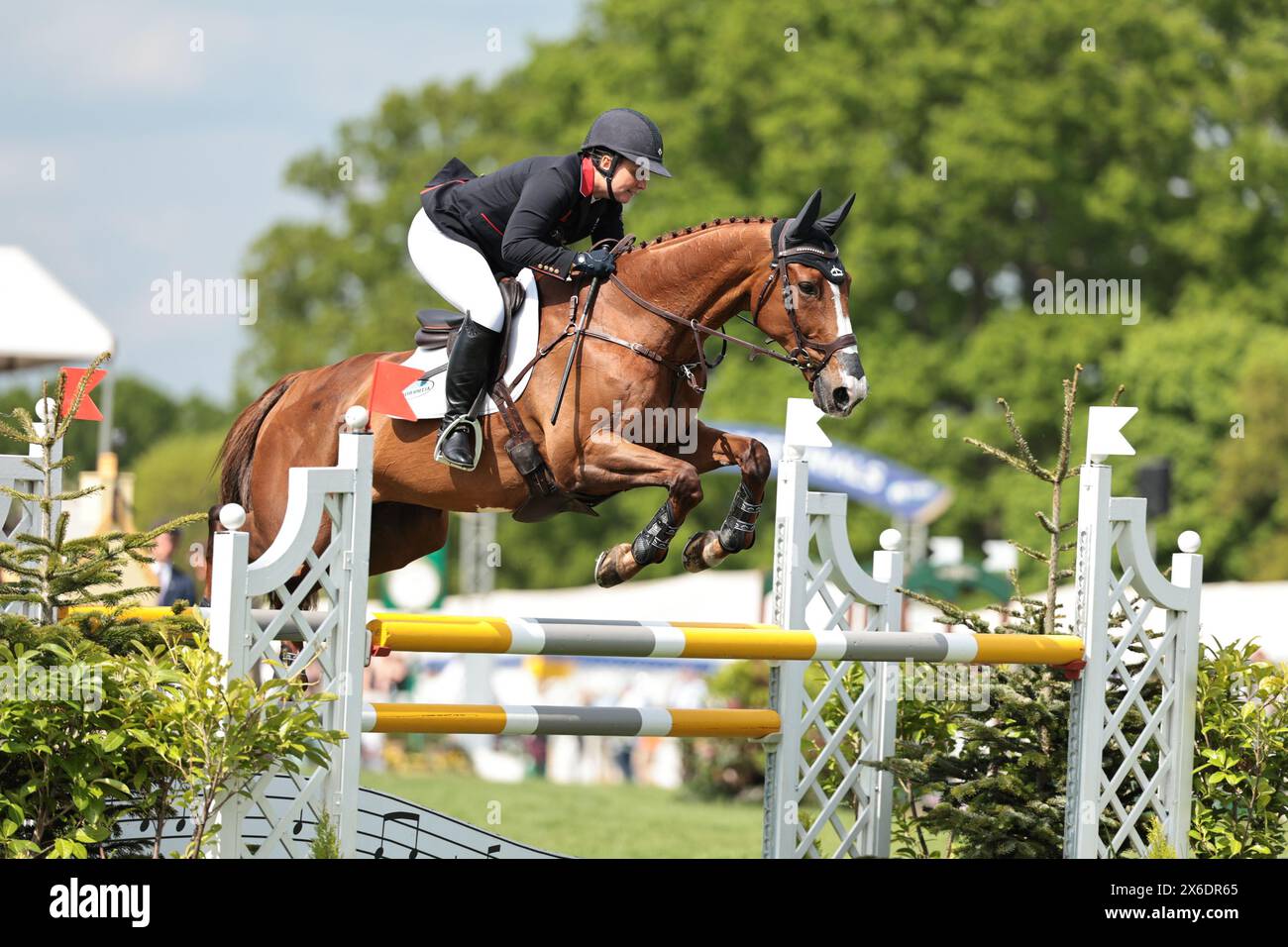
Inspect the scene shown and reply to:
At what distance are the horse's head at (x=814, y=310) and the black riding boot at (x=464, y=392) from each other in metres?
0.96

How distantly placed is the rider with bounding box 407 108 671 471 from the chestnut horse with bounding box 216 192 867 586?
146 mm

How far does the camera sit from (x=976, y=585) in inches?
675

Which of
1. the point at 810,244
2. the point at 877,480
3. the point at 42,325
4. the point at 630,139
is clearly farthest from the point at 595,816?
the point at 877,480

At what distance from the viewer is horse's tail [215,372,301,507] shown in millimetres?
6715

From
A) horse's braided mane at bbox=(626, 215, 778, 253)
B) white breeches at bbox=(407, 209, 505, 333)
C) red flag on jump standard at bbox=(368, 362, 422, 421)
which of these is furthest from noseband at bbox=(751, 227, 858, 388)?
red flag on jump standard at bbox=(368, 362, 422, 421)

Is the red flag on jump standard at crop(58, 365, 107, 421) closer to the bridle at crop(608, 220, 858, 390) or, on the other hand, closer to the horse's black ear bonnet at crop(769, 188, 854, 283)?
the bridle at crop(608, 220, 858, 390)

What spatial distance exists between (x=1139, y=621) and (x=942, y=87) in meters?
22.9

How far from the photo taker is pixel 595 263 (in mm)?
5832

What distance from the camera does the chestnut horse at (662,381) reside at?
554 centimetres

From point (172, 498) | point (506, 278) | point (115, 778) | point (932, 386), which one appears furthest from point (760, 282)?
point (172, 498)

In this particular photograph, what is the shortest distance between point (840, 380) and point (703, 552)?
708 millimetres

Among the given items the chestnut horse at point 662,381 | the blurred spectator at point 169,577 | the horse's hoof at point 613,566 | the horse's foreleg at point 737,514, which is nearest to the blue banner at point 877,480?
the blurred spectator at point 169,577

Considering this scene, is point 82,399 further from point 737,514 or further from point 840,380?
point 840,380
